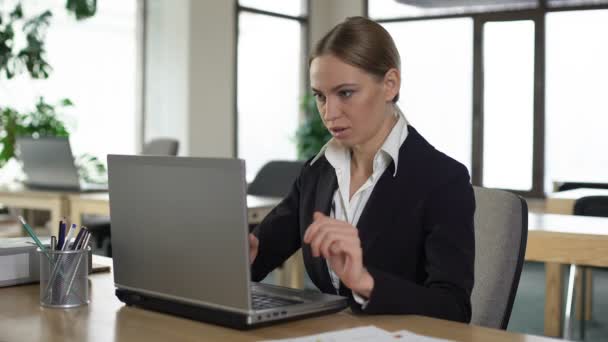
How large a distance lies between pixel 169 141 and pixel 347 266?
386 centimetres

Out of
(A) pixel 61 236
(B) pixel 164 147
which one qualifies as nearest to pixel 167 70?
(B) pixel 164 147

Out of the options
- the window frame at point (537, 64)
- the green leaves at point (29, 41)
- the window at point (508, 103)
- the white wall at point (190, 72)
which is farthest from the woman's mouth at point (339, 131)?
the window at point (508, 103)

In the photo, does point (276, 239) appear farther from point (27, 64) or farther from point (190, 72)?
point (190, 72)

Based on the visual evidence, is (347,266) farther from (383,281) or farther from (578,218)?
(578,218)

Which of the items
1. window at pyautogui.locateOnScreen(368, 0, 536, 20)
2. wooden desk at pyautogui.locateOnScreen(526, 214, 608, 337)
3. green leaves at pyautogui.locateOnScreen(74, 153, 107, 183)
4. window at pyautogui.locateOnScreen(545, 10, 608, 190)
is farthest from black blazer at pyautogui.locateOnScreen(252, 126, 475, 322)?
window at pyautogui.locateOnScreen(368, 0, 536, 20)

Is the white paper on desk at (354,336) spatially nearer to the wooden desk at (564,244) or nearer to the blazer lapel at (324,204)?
the blazer lapel at (324,204)

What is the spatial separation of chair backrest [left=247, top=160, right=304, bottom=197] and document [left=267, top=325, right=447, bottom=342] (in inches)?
104

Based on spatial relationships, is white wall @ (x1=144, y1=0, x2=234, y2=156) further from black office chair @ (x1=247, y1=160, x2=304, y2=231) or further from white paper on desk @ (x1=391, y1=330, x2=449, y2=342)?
white paper on desk @ (x1=391, y1=330, x2=449, y2=342)

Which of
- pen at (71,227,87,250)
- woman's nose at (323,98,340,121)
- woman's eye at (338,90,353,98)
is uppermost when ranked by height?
woman's eye at (338,90,353,98)

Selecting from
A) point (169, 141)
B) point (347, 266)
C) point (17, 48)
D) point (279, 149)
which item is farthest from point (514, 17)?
point (347, 266)

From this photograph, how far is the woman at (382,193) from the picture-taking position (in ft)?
4.21

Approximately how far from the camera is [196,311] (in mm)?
1189

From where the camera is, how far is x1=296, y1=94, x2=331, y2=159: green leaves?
23.6ft

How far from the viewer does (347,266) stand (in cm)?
120
